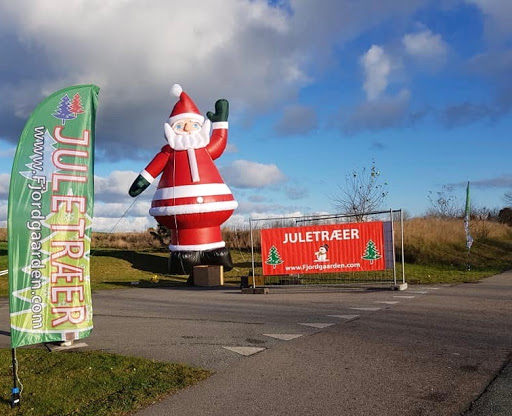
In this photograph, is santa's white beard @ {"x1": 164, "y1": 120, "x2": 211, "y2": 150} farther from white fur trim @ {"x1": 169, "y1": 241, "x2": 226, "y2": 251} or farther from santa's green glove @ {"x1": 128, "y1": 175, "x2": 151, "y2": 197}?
white fur trim @ {"x1": 169, "y1": 241, "x2": 226, "y2": 251}

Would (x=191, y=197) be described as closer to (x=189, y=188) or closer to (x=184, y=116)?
(x=189, y=188)

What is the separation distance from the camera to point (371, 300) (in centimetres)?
1227

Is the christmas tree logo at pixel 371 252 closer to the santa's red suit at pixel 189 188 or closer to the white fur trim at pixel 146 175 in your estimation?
the santa's red suit at pixel 189 188

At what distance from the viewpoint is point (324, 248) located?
14.4m

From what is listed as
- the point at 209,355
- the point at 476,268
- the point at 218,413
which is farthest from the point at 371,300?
the point at 476,268

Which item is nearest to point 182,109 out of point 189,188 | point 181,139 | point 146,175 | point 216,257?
point 181,139

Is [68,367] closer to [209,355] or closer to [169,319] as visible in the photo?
[209,355]

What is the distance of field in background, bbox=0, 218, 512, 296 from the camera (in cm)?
1938

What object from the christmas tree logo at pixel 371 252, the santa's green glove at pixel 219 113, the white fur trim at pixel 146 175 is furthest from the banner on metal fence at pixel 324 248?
the santa's green glove at pixel 219 113

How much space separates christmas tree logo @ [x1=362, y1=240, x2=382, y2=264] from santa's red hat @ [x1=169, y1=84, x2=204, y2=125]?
813cm

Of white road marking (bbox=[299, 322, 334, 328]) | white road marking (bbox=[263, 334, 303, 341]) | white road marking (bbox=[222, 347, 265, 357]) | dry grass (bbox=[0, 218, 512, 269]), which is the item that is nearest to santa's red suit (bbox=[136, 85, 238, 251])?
dry grass (bbox=[0, 218, 512, 269])

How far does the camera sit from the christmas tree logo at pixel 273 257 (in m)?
14.7

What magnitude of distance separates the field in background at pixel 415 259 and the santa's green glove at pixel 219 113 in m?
6.08

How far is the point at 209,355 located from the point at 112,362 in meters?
1.23
